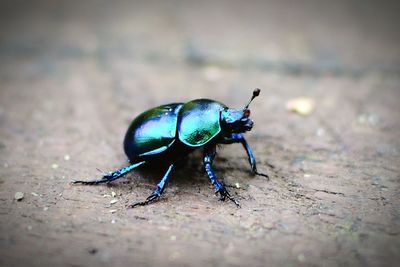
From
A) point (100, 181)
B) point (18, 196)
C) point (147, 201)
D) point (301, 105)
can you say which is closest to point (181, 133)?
point (147, 201)

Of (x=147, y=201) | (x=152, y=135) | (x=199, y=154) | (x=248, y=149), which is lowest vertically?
(x=147, y=201)

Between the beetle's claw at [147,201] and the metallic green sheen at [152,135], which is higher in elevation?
the metallic green sheen at [152,135]

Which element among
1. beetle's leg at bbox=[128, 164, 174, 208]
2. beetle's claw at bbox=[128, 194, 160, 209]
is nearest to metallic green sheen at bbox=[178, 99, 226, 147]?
beetle's leg at bbox=[128, 164, 174, 208]

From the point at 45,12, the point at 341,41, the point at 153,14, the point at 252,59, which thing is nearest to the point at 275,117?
the point at 252,59

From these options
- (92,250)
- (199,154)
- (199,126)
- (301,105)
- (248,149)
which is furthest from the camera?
(301,105)

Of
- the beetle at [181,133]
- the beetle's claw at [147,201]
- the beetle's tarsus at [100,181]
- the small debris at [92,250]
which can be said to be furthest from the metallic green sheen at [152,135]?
the small debris at [92,250]

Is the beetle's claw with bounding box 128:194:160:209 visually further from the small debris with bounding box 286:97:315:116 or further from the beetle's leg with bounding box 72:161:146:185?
the small debris with bounding box 286:97:315:116

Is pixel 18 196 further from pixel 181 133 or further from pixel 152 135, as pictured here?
pixel 181 133

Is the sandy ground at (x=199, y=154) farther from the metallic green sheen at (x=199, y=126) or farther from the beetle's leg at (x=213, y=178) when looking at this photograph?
the metallic green sheen at (x=199, y=126)
